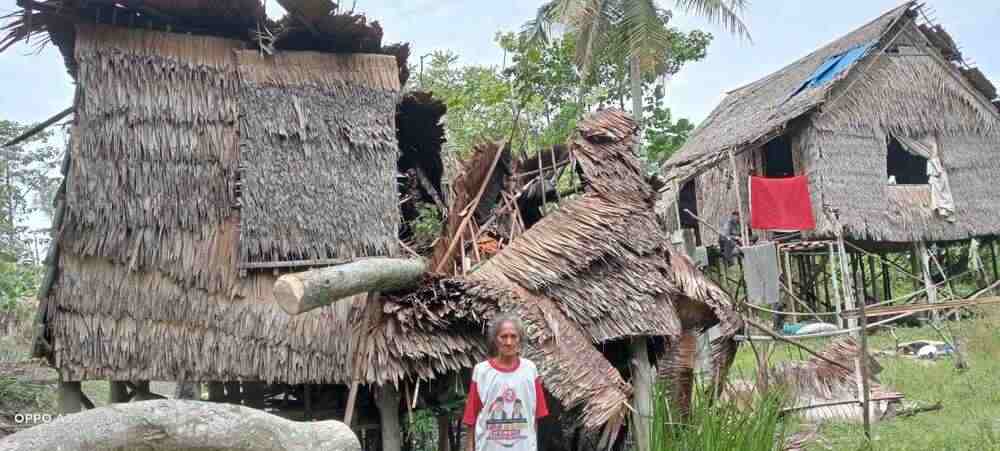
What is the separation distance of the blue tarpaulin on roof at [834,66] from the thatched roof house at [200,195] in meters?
11.4

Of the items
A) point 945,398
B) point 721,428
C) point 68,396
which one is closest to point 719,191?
point 945,398

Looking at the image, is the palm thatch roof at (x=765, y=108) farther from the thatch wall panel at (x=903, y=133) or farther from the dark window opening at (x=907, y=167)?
the dark window opening at (x=907, y=167)

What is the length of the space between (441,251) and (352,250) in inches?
33.5

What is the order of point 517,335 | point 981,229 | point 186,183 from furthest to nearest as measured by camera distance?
1. point 981,229
2. point 186,183
3. point 517,335

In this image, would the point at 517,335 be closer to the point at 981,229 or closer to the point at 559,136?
the point at 559,136

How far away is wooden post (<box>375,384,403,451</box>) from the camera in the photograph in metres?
5.50

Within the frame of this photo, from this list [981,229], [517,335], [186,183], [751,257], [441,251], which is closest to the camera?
[517,335]

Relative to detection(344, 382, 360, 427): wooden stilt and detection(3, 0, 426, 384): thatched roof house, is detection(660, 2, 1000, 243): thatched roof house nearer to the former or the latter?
detection(3, 0, 426, 384): thatched roof house

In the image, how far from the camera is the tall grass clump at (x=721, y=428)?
140 inches

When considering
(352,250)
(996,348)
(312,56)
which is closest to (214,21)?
(312,56)

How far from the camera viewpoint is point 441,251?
618cm

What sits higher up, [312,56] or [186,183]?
[312,56]

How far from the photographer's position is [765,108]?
1577 centimetres

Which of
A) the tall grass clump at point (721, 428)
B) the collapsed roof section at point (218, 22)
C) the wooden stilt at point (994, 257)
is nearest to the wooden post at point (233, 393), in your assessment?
the collapsed roof section at point (218, 22)
